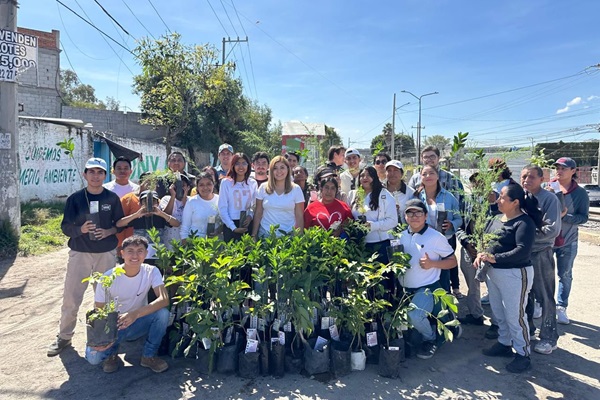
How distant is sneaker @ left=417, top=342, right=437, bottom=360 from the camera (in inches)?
145

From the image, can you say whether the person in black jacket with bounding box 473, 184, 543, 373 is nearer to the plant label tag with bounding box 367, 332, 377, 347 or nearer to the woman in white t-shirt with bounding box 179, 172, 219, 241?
the plant label tag with bounding box 367, 332, 377, 347

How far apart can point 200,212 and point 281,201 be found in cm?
96

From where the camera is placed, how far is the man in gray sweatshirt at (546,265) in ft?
12.6

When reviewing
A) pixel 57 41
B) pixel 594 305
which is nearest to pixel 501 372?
pixel 594 305

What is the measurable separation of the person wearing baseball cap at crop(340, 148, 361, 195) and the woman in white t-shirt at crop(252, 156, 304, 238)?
1.38 m

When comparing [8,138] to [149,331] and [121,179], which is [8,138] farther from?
[149,331]

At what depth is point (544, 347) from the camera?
382 cm

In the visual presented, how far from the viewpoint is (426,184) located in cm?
441

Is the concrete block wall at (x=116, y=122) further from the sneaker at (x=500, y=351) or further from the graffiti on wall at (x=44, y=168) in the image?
the sneaker at (x=500, y=351)

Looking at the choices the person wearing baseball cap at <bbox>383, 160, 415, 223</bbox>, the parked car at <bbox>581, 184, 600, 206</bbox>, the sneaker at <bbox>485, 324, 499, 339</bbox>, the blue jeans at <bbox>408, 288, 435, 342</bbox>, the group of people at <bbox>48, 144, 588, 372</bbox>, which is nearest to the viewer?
the group of people at <bbox>48, 144, 588, 372</bbox>

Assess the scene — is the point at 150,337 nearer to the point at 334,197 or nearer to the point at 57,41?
the point at 334,197

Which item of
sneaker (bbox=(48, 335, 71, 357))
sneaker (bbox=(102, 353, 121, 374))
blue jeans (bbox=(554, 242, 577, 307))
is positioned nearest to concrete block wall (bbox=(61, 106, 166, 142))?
sneaker (bbox=(48, 335, 71, 357))

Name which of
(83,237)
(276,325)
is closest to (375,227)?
(276,325)

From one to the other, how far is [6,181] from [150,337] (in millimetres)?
5893
